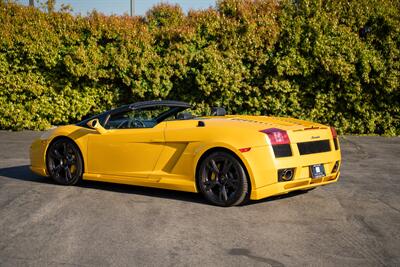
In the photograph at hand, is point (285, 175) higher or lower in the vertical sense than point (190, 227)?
higher

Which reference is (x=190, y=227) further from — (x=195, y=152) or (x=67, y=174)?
(x=67, y=174)

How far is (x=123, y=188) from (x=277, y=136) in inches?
97.9

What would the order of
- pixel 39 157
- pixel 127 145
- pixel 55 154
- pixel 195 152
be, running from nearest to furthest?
pixel 195 152 → pixel 127 145 → pixel 55 154 → pixel 39 157

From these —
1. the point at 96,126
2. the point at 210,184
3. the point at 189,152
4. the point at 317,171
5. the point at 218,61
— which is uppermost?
the point at 218,61

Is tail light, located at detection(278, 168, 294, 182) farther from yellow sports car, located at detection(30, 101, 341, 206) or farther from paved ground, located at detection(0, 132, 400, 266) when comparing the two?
paved ground, located at detection(0, 132, 400, 266)

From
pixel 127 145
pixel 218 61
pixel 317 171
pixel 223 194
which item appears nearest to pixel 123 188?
pixel 127 145

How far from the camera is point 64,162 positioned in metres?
8.63

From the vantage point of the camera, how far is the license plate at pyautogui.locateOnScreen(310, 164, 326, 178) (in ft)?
23.4

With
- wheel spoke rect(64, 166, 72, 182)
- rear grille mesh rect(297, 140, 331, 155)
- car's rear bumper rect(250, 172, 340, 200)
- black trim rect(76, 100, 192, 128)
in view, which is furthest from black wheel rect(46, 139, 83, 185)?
Result: rear grille mesh rect(297, 140, 331, 155)

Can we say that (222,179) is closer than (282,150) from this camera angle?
No

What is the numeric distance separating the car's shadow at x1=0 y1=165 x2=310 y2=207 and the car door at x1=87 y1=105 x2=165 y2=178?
0.31m

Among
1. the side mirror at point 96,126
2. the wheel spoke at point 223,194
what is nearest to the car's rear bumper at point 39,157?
the side mirror at point 96,126

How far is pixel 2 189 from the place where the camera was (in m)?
8.28

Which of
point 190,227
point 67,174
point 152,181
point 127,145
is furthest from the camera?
point 67,174
